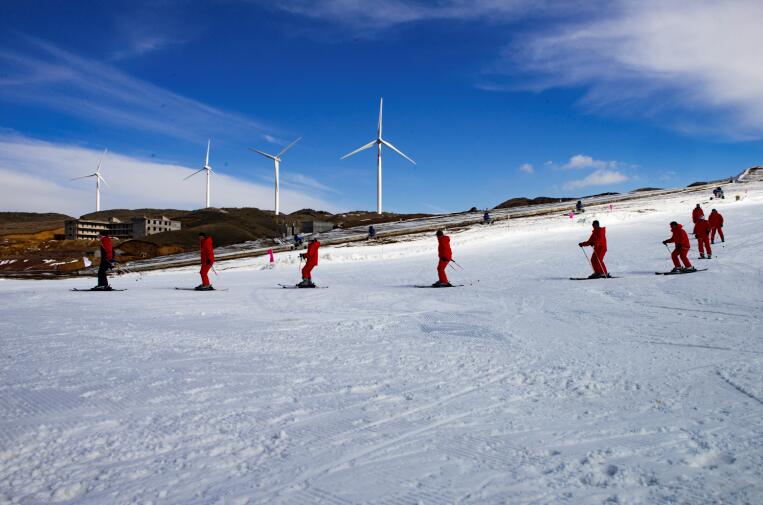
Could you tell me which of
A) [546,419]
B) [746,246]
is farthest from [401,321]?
[746,246]

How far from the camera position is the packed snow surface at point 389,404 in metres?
3.54

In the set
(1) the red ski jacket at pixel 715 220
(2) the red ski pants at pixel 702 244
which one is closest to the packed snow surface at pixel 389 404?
(2) the red ski pants at pixel 702 244

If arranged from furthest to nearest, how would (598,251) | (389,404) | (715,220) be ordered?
(715,220) → (598,251) → (389,404)

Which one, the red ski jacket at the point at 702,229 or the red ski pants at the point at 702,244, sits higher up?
the red ski jacket at the point at 702,229

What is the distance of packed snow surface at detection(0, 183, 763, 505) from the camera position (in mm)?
3539

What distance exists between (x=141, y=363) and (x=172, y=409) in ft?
7.21

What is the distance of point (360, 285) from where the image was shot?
18.9 metres

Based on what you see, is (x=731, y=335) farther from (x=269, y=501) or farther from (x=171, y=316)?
(x=171, y=316)

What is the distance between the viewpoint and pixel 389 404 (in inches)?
201

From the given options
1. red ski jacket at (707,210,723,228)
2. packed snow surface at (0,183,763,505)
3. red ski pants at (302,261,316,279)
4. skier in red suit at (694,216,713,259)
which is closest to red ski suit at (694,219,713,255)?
skier in red suit at (694,216,713,259)

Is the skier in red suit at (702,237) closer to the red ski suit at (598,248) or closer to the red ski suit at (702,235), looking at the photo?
the red ski suit at (702,235)

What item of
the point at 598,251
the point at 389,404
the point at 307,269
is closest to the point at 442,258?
the point at 307,269

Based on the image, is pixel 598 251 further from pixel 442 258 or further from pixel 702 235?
pixel 702 235

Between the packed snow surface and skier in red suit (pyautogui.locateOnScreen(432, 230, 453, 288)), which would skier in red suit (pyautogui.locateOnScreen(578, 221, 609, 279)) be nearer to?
skier in red suit (pyautogui.locateOnScreen(432, 230, 453, 288))
